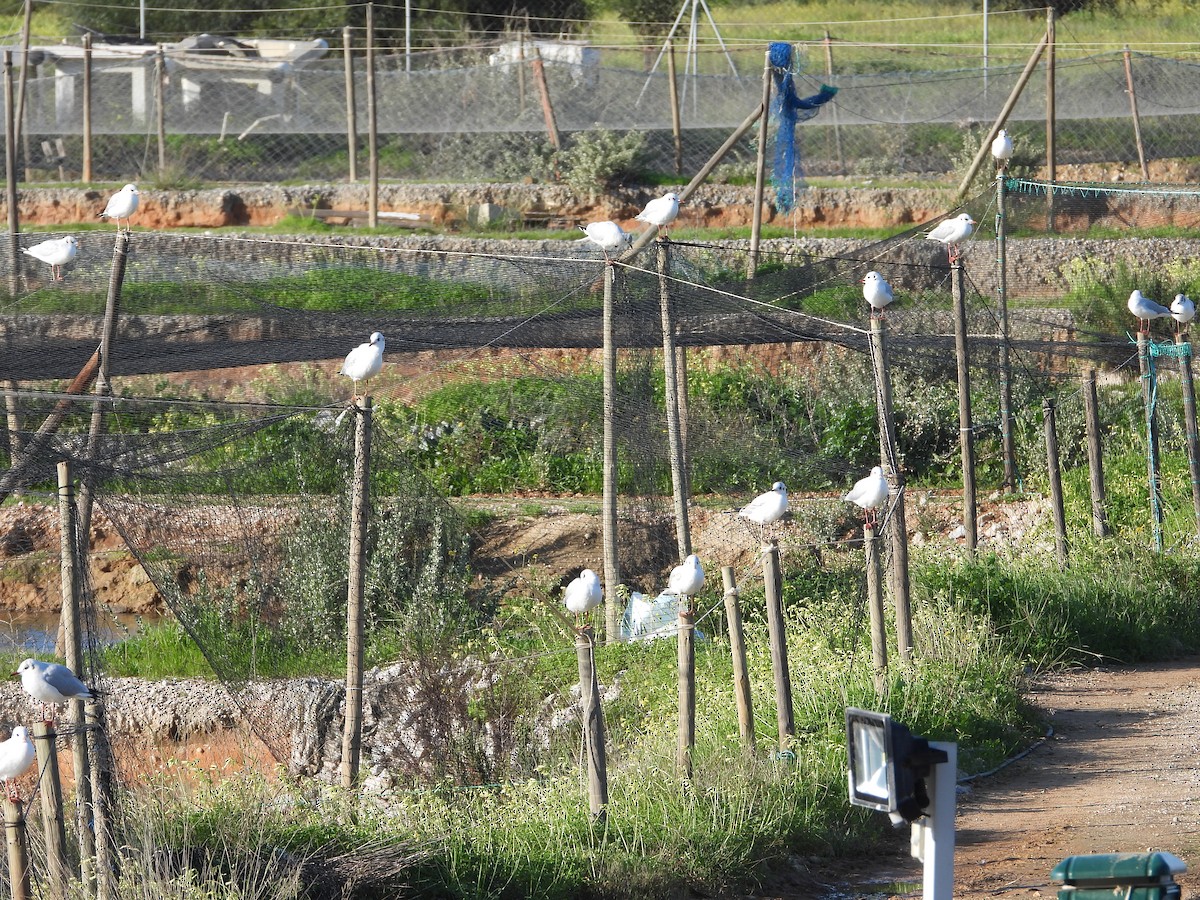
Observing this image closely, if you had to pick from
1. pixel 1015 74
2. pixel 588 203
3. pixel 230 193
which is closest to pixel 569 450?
pixel 588 203

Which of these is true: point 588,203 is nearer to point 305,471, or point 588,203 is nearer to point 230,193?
point 230,193

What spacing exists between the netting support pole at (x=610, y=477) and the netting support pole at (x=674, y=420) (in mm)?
299

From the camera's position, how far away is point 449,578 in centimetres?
877

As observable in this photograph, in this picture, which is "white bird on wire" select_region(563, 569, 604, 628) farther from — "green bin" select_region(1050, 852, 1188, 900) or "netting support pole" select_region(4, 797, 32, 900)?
"green bin" select_region(1050, 852, 1188, 900)

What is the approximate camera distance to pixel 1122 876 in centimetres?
349

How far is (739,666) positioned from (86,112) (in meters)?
14.8

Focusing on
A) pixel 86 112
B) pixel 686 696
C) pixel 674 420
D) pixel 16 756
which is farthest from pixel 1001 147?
pixel 16 756

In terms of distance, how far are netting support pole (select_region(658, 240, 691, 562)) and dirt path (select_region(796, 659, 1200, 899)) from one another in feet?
6.48

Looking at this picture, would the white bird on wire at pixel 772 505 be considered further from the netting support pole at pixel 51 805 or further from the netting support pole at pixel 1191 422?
the netting support pole at pixel 51 805

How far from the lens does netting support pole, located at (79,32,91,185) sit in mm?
17766

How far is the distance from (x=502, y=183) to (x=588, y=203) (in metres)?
1.17

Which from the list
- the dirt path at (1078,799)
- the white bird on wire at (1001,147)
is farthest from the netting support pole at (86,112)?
the dirt path at (1078,799)

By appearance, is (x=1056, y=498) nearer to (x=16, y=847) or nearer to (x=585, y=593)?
(x=585, y=593)

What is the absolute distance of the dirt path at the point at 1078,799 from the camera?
556cm
